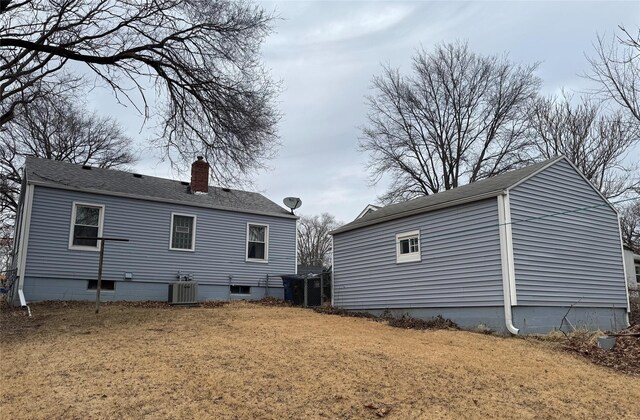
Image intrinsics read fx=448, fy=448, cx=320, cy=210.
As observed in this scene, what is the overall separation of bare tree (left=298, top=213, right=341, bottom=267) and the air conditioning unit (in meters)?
31.3

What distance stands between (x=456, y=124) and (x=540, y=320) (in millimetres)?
18117

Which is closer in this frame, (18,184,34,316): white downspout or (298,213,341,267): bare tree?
(18,184,34,316): white downspout

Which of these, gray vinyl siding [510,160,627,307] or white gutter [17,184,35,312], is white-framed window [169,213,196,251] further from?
gray vinyl siding [510,160,627,307]

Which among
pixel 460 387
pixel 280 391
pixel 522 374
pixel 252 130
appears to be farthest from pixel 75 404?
pixel 252 130

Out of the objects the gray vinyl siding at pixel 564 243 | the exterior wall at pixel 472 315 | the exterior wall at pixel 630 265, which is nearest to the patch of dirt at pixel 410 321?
the exterior wall at pixel 472 315

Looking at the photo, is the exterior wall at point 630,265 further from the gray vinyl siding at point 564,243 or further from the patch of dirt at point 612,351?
the patch of dirt at point 612,351

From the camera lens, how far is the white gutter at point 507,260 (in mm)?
9141

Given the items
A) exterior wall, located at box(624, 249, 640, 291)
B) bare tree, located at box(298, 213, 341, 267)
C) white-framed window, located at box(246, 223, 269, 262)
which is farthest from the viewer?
bare tree, located at box(298, 213, 341, 267)

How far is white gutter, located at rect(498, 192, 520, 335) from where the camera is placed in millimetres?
9141

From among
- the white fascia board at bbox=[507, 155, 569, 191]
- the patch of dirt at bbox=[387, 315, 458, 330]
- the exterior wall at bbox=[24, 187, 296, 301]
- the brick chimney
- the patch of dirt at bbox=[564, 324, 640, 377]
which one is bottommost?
the patch of dirt at bbox=[564, 324, 640, 377]

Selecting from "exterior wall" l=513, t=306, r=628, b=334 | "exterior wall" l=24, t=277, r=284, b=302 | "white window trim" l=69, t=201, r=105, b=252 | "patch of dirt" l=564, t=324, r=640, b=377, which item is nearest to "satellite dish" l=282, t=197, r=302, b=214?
"exterior wall" l=24, t=277, r=284, b=302

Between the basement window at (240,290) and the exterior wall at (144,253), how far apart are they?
218 mm

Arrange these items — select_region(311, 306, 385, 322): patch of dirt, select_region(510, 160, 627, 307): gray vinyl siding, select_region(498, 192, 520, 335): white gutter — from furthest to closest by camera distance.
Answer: select_region(311, 306, 385, 322): patch of dirt → select_region(510, 160, 627, 307): gray vinyl siding → select_region(498, 192, 520, 335): white gutter

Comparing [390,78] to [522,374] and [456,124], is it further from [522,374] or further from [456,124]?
[522,374]
